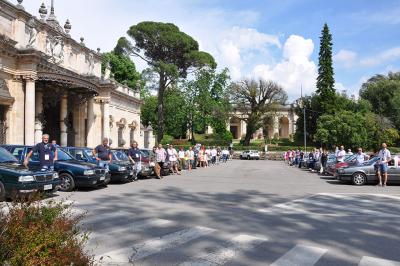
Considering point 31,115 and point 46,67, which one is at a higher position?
point 46,67

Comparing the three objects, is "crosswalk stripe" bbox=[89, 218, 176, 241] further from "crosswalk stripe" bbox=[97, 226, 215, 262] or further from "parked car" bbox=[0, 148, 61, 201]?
"parked car" bbox=[0, 148, 61, 201]

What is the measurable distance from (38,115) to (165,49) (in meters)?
25.3

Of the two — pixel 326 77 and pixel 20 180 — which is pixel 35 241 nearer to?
pixel 20 180

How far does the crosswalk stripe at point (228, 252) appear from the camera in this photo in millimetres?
5875

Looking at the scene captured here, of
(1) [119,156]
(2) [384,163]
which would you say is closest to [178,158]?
(1) [119,156]

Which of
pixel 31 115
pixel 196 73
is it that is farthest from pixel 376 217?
pixel 196 73

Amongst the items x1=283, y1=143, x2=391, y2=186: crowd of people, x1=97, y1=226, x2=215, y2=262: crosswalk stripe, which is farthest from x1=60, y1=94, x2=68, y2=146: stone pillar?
x1=97, y1=226, x2=215, y2=262: crosswalk stripe

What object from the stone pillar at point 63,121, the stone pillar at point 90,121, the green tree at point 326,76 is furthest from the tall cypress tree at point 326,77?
the stone pillar at point 63,121

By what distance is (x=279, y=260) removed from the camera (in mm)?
6062

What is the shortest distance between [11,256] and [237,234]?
4.88 meters

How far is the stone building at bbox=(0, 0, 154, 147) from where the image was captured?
2392 centimetres

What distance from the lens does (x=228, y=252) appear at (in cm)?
645

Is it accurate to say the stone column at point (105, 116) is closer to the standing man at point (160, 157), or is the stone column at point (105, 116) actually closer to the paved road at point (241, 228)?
the standing man at point (160, 157)

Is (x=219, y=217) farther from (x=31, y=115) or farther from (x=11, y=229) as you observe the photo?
(x=31, y=115)
